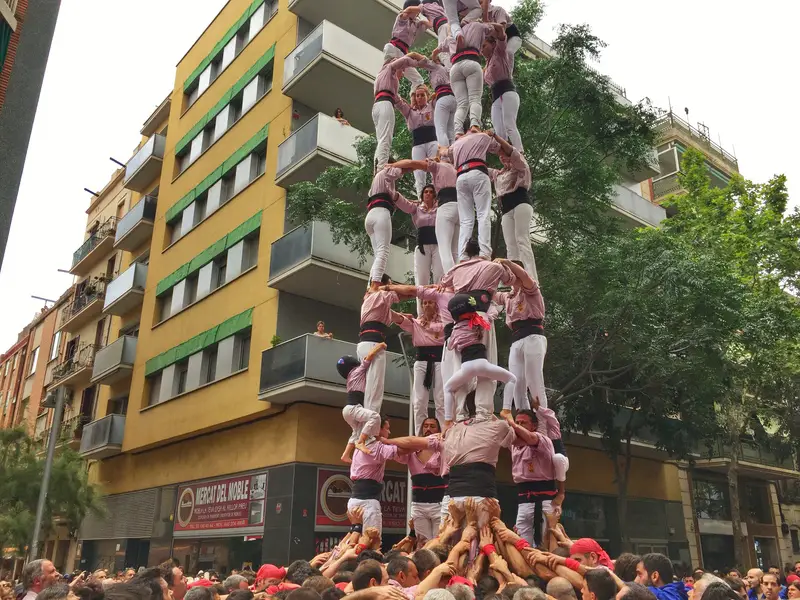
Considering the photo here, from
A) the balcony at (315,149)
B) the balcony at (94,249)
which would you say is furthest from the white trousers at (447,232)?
the balcony at (94,249)

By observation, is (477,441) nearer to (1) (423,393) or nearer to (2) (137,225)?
(1) (423,393)

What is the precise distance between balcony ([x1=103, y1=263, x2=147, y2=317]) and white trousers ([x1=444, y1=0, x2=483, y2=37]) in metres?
20.8

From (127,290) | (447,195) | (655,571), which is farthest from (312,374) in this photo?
(127,290)

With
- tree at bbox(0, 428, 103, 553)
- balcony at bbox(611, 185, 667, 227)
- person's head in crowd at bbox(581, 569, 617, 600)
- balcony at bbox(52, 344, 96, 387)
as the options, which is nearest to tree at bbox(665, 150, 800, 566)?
balcony at bbox(611, 185, 667, 227)

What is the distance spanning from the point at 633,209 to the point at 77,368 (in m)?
25.2

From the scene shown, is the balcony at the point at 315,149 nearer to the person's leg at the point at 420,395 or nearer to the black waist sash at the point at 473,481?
the person's leg at the point at 420,395

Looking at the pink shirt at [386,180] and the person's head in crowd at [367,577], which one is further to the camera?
the pink shirt at [386,180]

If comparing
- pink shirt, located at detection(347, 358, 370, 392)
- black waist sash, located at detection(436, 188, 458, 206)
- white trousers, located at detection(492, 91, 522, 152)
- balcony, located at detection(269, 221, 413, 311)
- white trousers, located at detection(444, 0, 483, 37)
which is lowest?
pink shirt, located at detection(347, 358, 370, 392)

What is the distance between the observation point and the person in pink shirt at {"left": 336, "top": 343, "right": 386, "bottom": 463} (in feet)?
33.2

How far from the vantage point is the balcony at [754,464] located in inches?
1142

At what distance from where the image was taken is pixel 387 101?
12664mm

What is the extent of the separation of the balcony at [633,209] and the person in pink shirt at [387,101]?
16.1 m

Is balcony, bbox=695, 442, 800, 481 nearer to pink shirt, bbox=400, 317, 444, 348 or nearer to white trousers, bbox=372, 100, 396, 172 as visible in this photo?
pink shirt, bbox=400, 317, 444, 348

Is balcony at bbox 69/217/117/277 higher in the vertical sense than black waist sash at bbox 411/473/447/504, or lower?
higher
